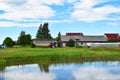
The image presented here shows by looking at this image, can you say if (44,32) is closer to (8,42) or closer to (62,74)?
(8,42)

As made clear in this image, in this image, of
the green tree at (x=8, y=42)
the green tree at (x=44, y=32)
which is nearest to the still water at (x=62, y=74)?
the green tree at (x=8, y=42)

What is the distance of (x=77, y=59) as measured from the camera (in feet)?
159

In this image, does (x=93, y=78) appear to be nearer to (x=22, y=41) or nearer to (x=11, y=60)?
(x=11, y=60)

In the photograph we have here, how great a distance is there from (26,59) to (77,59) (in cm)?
791

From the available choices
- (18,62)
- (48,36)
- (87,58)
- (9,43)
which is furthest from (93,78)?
(48,36)

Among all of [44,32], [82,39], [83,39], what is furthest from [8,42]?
[44,32]

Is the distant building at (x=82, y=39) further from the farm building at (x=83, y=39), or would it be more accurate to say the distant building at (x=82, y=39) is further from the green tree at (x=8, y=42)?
the green tree at (x=8, y=42)

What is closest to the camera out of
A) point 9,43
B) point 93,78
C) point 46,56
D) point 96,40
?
point 93,78

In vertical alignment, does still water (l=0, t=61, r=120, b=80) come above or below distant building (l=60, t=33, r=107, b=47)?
below

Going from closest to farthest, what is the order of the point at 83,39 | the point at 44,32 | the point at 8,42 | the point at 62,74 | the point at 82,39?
the point at 62,74
the point at 8,42
the point at 82,39
the point at 83,39
the point at 44,32

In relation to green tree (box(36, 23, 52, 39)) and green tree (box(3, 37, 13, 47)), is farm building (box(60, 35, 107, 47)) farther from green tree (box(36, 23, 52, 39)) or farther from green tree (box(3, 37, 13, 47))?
green tree (box(36, 23, 52, 39))

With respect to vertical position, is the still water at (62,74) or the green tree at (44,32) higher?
the green tree at (44,32)

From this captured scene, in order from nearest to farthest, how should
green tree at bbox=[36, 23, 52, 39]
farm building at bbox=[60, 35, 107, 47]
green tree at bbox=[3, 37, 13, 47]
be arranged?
green tree at bbox=[3, 37, 13, 47] < farm building at bbox=[60, 35, 107, 47] < green tree at bbox=[36, 23, 52, 39]

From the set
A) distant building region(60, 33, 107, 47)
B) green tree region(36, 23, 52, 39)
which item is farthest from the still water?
green tree region(36, 23, 52, 39)
